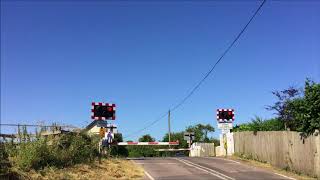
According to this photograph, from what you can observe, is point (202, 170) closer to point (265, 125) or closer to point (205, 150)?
point (265, 125)

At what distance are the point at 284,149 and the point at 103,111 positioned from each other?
984cm

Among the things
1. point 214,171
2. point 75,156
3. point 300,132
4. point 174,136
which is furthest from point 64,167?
point 174,136

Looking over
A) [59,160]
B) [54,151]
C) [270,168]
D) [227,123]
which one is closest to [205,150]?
[227,123]

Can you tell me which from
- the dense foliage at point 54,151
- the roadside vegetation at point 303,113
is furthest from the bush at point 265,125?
the dense foliage at point 54,151

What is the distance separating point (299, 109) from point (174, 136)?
9318 cm

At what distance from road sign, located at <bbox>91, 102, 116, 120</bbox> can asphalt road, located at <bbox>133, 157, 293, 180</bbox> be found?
3156 millimetres

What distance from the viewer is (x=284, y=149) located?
26.3 metres

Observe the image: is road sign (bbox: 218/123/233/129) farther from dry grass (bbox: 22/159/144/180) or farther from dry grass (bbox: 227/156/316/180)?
dry grass (bbox: 22/159/144/180)

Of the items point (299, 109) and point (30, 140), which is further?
point (299, 109)

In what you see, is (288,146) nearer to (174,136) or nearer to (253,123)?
(253,123)

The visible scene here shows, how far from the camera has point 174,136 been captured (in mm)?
117062

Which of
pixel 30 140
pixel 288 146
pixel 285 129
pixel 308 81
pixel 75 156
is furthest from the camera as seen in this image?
pixel 285 129

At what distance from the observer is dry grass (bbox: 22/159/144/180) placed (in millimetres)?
19442

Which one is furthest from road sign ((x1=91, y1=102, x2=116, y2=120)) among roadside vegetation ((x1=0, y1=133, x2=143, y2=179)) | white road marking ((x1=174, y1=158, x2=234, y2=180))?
white road marking ((x1=174, y1=158, x2=234, y2=180))
